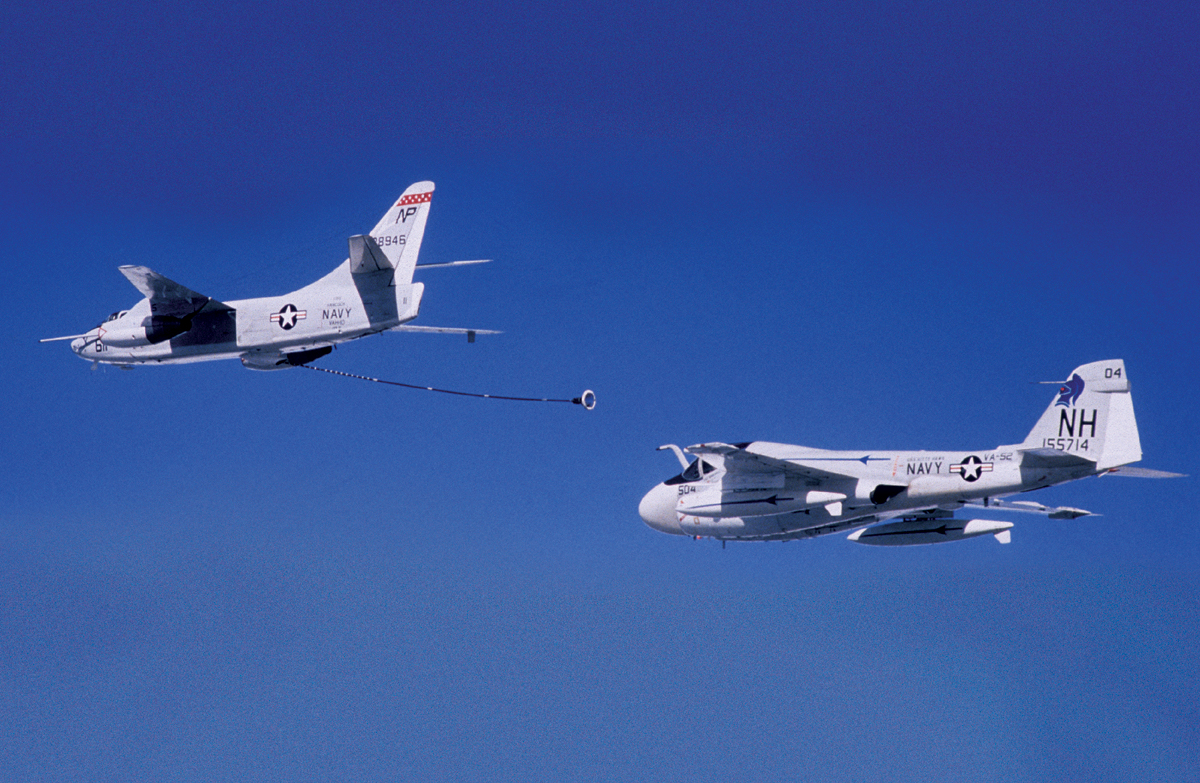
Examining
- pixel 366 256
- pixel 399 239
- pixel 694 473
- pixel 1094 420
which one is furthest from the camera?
pixel 694 473

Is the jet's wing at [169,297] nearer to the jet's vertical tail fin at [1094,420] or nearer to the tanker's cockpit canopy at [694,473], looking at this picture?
the tanker's cockpit canopy at [694,473]

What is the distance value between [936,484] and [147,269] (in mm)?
27150

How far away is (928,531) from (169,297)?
90.2 ft

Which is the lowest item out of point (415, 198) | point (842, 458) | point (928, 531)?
point (928, 531)

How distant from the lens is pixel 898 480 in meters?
46.5

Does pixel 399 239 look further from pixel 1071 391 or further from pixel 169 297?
pixel 1071 391

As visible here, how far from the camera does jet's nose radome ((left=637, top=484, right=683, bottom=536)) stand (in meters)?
50.5

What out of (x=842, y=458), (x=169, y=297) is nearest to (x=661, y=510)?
(x=842, y=458)

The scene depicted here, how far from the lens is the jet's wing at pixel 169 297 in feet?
153

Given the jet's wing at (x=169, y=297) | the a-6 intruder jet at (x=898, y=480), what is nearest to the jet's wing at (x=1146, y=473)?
the a-6 intruder jet at (x=898, y=480)

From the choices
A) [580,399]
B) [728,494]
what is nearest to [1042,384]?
[728,494]

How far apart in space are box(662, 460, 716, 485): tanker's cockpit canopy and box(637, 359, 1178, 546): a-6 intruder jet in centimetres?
5

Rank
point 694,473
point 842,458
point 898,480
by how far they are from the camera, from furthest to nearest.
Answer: point 694,473 < point 842,458 < point 898,480

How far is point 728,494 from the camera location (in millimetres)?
47531
